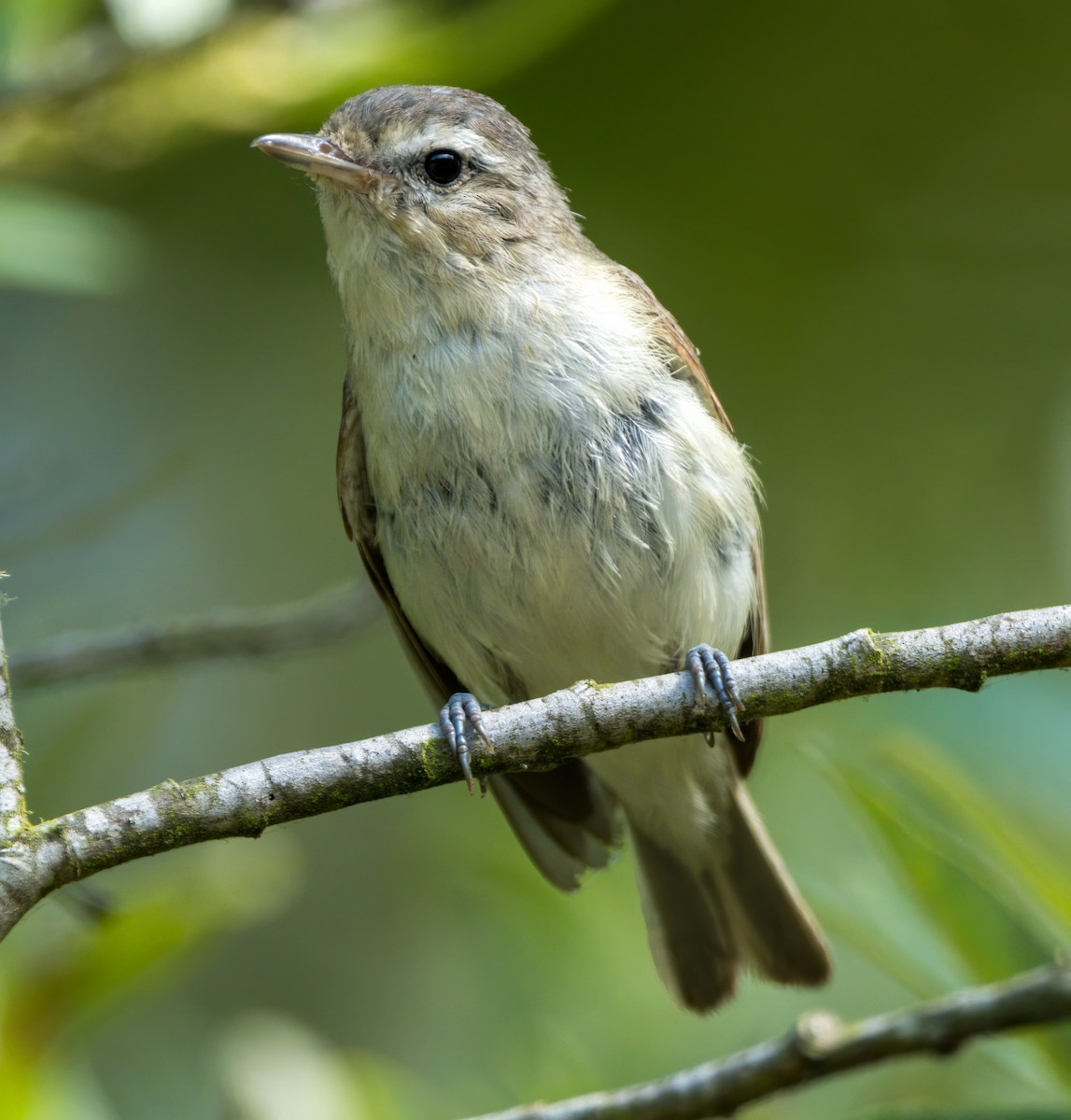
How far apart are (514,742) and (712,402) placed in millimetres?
1954

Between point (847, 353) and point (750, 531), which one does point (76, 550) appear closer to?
point (750, 531)

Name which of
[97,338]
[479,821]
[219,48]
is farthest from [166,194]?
[479,821]

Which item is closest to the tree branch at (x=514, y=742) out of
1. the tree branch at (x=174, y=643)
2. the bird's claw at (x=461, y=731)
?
the bird's claw at (x=461, y=731)

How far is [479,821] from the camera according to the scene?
578cm

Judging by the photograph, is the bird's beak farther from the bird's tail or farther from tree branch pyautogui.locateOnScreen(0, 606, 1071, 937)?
the bird's tail

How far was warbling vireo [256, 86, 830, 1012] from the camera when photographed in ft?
13.4

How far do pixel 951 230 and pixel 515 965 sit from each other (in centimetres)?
495

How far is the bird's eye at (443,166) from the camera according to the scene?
4367 millimetres

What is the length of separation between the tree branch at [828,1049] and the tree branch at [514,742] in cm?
62

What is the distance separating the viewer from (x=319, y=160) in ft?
13.7

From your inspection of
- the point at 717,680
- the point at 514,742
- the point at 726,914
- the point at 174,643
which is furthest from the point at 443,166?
the point at 726,914

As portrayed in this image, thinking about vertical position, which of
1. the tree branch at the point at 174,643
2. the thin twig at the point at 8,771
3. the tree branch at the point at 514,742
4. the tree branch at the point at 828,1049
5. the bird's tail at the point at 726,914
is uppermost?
the tree branch at the point at 174,643

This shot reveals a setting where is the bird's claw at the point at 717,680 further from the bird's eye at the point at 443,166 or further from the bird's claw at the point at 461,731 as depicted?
the bird's eye at the point at 443,166

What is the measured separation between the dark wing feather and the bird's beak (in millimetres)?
911
